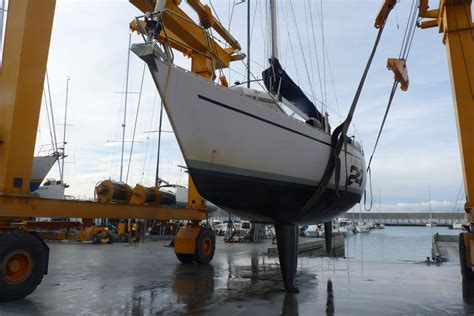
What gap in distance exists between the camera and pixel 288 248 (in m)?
6.38

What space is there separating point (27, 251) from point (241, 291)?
12.0 ft

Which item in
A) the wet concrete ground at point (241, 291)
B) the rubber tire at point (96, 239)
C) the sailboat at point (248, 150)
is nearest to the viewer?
the sailboat at point (248, 150)

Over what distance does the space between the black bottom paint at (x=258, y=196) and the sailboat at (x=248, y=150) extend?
1 centimetres

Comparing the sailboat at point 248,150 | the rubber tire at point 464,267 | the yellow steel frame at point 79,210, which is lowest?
the rubber tire at point 464,267

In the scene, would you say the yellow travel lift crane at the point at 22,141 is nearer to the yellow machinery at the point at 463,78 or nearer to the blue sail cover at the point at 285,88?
the blue sail cover at the point at 285,88

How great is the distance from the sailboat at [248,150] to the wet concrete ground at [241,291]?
3.22ft

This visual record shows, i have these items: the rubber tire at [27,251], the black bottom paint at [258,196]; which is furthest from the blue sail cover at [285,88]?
the rubber tire at [27,251]

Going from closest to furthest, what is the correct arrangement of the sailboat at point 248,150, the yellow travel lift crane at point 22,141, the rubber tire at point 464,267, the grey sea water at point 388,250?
the sailboat at point 248,150 < the yellow travel lift crane at point 22,141 < the rubber tire at point 464,267 < the grey sea water at point 388,250

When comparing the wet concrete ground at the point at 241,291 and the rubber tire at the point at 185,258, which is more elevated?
the rubber tire at the point at 185,258

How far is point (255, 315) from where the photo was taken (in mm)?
5180

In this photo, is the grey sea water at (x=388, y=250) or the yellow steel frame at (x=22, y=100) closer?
the yellow steel frame at (x=22, y=100)

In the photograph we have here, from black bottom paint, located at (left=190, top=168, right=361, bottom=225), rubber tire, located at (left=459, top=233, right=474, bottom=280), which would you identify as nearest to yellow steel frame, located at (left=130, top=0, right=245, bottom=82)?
black bottom paint, located at (left=190, top=168, right=361, bottom=225)

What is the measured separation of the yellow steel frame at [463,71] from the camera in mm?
8016

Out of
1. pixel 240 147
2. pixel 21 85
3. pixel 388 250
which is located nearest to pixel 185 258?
pixel 21 85
